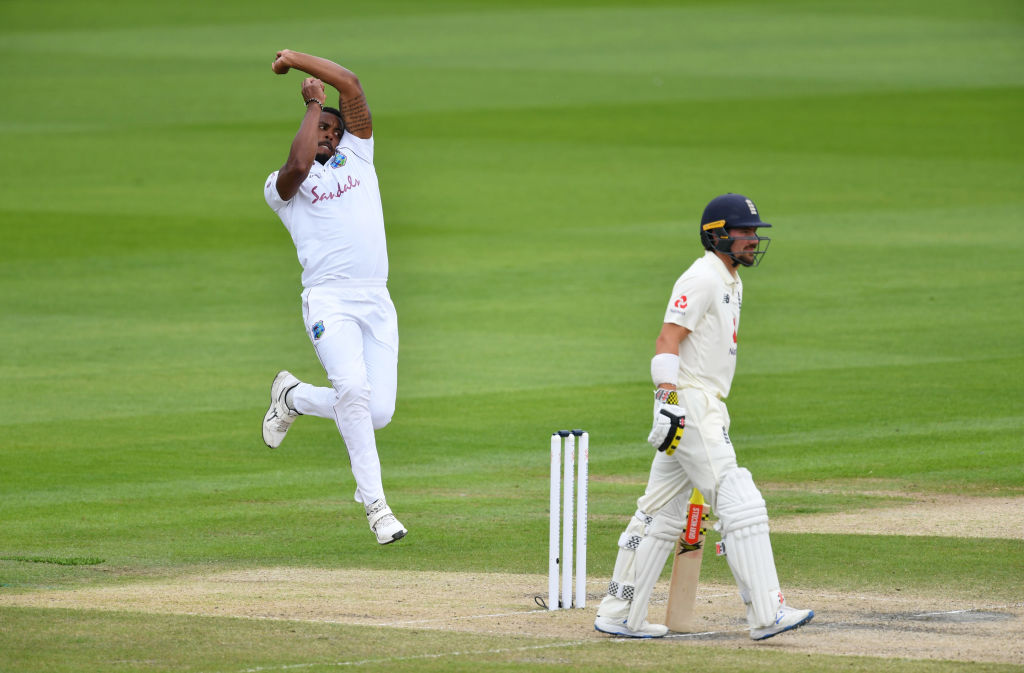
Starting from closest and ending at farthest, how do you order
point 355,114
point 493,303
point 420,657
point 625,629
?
point 420,657, point 625,629, point 355,114, point 493,303

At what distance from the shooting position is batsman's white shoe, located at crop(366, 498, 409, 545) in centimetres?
998

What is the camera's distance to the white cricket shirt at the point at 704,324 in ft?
29.7

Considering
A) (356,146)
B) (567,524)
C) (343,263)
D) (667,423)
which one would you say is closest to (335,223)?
(343,263)

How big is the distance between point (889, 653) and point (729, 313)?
5.89ft

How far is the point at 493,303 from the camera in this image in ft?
78.0

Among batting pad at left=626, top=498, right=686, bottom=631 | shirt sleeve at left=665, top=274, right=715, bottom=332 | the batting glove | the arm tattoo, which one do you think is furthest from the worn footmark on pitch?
the arm tattoo

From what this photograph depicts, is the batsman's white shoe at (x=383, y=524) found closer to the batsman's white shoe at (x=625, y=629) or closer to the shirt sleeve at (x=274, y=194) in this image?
the batsman's white shoe at (x=625, y=629)

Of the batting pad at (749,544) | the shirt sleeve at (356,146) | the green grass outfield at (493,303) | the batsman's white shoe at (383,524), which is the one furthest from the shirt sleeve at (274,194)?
the batting pad at (749,544)

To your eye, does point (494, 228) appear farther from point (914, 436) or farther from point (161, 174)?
point (914, 436)

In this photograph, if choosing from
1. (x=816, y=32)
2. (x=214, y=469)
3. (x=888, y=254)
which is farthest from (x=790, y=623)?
(x=816, y=32)

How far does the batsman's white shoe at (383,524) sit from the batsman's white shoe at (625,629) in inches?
49.9

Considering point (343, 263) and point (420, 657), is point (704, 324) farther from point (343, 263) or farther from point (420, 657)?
point (343, 263)

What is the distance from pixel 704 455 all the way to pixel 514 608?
1.53 metres

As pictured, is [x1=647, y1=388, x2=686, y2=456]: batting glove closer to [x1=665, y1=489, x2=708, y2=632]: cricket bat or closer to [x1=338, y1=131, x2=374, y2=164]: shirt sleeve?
[x1=665, y1=489, x2=708, y2=632]: cricket bat
